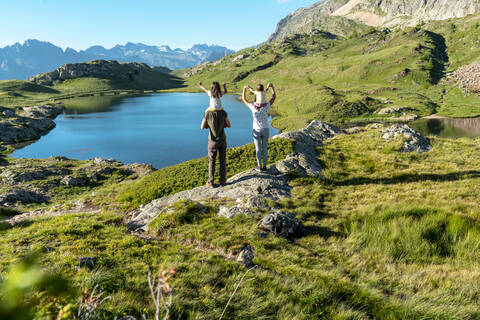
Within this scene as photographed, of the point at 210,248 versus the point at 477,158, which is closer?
the point at 210,248

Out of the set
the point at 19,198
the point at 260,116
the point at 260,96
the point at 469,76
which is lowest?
the point at 19,198

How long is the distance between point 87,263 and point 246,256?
445 centimetres

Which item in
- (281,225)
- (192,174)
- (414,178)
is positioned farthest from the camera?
(192,174)

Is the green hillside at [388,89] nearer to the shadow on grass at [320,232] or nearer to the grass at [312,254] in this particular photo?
the grass at [312,254]

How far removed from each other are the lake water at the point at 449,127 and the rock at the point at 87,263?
10098 centimetres

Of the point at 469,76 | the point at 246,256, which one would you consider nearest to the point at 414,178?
the point at 246,256

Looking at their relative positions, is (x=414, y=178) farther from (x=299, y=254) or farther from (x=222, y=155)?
(x=222, y=155)

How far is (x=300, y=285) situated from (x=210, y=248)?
3617 mm

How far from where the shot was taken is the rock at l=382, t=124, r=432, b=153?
2002 centimetres

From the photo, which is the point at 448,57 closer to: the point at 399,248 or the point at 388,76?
the point at 388,76


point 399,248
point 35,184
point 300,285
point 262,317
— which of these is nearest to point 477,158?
point 399,248

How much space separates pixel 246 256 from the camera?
7.80 meters

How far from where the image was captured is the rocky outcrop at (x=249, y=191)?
11531mm

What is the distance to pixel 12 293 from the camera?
117cm
